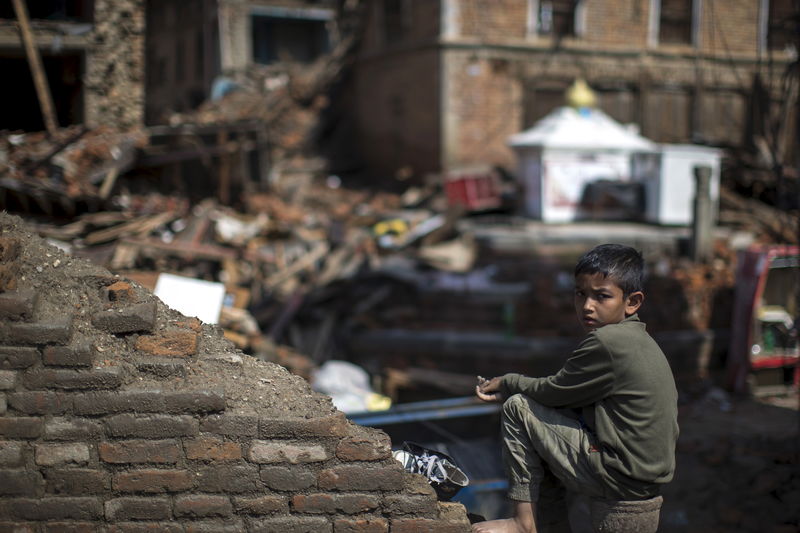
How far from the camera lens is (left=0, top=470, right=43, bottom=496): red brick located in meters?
2.96

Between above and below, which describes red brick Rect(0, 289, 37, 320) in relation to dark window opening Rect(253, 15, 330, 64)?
below

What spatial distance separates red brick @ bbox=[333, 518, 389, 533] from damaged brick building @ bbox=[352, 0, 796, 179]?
1404cm

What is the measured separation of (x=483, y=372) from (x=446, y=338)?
564mm

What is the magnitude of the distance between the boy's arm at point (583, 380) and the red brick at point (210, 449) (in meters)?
1.17

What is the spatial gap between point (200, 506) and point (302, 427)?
1.55 ft

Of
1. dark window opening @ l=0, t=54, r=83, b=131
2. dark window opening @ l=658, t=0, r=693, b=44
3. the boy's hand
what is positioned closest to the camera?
the boy's hand

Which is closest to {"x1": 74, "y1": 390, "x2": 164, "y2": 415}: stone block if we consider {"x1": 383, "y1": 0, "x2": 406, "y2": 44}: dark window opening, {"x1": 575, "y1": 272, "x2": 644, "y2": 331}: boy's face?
{"x1": 575, "y1": 272, "x2": 644, "y2": 331}: boy's face

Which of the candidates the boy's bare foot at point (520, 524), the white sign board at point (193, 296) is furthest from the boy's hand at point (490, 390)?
the white sign board at point (193, 296)

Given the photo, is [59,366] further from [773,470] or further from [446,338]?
[446,338]

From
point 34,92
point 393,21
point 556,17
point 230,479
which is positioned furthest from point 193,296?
point 393,21

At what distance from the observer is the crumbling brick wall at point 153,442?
9.71ft

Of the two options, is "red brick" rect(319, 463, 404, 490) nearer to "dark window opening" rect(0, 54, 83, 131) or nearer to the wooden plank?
the wooden plank

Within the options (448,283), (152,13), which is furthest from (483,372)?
(152,13)

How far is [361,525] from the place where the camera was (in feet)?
10.1
